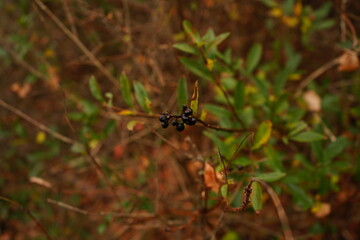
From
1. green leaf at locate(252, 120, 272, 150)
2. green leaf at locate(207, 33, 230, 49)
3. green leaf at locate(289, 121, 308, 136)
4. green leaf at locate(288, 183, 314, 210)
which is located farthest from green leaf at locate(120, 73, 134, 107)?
green leaf at locate(288, 183, 314, 210)

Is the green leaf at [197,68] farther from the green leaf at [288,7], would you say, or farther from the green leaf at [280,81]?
the green leaf at [288,7]

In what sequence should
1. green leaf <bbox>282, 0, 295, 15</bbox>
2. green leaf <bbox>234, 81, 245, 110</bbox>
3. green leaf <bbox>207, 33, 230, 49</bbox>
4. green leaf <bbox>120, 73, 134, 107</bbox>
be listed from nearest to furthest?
green leaf <bbox>207, 33, 230, 49</bbox>, green leaf <bbox>120, 73, 134, 107</bbox>, green leaf <bbox>234, 81, 245, 110</bbox>, green leaf <bbox>282, 0, 295, 15</bbox>

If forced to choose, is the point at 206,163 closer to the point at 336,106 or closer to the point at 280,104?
the point at 280,104

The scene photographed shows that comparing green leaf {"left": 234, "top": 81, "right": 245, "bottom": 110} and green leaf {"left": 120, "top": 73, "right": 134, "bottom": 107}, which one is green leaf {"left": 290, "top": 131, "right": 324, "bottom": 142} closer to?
green leaf {"left": 234, "top": 81, "right": 245, "bottom": 110}

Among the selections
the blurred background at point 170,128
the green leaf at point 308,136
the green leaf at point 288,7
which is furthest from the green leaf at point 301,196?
the green leaf at point 288,7

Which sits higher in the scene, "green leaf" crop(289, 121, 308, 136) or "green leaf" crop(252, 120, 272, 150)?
"green leaf" crop(289, 121, 308, 136)

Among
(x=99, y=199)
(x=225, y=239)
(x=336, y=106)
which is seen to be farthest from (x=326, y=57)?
(x=99, y=199)

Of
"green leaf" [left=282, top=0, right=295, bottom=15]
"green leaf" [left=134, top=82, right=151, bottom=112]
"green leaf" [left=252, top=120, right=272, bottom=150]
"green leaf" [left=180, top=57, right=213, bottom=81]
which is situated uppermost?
"green leaf" [left=282, top=0, right=295, bottom=15]
